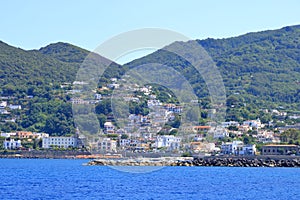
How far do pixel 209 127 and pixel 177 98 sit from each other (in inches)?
663

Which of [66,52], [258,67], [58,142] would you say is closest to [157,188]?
[58,142]

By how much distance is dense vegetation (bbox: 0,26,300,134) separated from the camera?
13288 centimetres

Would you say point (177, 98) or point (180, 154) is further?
point (177, 98)

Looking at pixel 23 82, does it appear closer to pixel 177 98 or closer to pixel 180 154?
pixel 177 98

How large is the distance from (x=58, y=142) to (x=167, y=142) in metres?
17.4

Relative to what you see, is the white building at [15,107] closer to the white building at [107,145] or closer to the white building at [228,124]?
the white building at [107,145]

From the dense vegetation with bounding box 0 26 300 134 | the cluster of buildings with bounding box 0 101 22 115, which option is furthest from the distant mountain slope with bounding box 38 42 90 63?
the cluster of buildings with bounding box 0 101 22 115

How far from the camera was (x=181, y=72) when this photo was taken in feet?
527

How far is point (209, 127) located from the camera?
120 m

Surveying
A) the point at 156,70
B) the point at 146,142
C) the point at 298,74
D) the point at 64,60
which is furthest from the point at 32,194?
the point at 64,60

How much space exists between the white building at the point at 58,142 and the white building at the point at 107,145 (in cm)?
757

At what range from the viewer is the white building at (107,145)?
348ft

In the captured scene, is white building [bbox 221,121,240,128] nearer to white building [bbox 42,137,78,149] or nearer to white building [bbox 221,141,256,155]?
white building [bbox 221,141,256,155]

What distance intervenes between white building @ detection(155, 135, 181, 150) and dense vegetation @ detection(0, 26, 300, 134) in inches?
624
